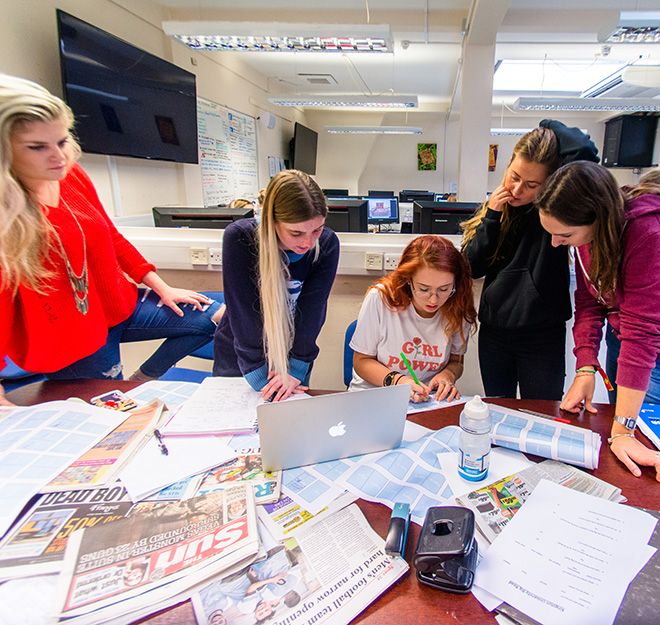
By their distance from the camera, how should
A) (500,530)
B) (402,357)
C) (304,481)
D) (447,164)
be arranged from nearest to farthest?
1. (500,530)
2. (304,481)
3. (402,357)
4. (447,164)

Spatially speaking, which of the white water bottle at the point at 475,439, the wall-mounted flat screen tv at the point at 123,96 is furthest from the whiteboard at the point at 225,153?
the white water bottle at the point at 475,439

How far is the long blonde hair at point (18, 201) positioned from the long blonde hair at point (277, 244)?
56 centimetres

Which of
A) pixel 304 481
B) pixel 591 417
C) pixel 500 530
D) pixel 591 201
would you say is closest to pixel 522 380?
pixel 591 417

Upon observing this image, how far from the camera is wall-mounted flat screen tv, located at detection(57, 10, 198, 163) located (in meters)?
2.46

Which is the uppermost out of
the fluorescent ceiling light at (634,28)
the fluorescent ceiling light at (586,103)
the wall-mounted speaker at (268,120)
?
the wall-mounted speaker at (268,120)

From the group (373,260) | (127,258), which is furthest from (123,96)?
(373,260)

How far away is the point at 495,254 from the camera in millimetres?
1370

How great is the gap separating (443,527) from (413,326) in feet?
2.64

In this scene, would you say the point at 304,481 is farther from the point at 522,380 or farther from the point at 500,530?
the point at 522,380

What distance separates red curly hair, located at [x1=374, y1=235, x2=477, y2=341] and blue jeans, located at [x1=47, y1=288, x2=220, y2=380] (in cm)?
66

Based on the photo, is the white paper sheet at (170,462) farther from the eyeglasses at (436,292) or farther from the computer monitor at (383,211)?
the computer monitor at (383,211)

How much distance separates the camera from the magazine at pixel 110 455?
789 mm

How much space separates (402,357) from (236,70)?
4.79 metres

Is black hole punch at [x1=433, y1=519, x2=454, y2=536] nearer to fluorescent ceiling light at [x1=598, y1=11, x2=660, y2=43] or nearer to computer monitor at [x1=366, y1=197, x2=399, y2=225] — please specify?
fluorescent ceiling light at [x1=598, y1=11, x2=660, y2=43]
